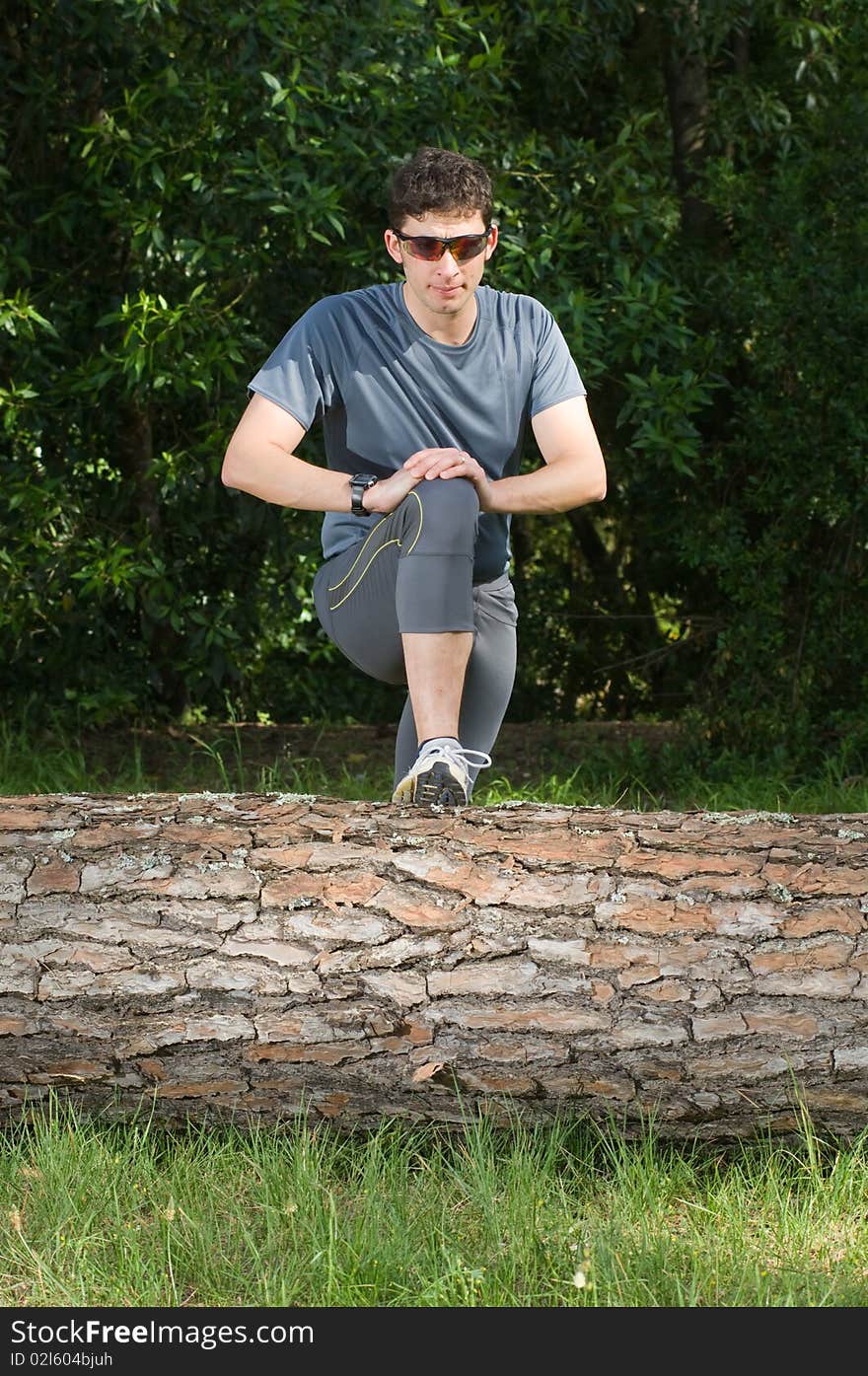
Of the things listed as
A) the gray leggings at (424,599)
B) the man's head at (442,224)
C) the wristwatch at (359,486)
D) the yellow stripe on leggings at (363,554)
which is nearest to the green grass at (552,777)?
the gray leggings at (424,599)

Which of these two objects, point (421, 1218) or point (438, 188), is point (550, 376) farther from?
point (421, 1218)

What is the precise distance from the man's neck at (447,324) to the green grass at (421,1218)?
5.63ft

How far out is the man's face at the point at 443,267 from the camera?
2992 mm

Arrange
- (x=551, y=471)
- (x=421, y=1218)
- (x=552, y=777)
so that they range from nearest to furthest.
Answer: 1. (x=421, y=1218)
2. (x=551, y=471)
3. (x=552, y=777)

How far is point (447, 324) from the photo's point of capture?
316cm

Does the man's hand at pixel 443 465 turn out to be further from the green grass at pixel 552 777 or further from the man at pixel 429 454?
the green grass at pixel 552 777

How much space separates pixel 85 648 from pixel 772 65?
14.2 ft

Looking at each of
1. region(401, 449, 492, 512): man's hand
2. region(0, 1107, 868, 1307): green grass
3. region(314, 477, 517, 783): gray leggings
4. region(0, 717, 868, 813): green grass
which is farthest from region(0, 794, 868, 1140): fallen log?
region(0, 717, 868, 813): green grass

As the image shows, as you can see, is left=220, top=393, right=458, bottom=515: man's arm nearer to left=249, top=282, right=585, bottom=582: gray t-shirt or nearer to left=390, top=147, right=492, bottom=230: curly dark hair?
left=249, top=282, right=585, bottom=582: gray t-shirt

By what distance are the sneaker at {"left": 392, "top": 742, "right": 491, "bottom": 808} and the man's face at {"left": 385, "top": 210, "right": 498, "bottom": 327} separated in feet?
3.26

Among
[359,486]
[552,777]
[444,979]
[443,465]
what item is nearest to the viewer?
[444,979]

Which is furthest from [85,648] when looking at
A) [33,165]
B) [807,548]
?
[807,548]

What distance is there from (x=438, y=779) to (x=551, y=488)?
73cm

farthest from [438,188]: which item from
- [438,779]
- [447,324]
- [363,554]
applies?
[438,779]
